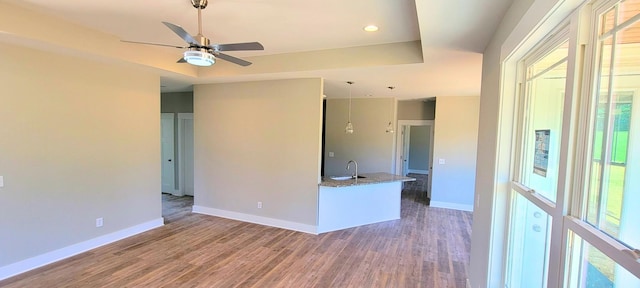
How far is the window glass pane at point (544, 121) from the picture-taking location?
4.59 feet

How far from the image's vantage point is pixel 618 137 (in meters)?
0.92

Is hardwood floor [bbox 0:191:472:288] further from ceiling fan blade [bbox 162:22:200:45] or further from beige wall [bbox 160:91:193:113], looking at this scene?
beige wall [bbox 160:91:193:113]

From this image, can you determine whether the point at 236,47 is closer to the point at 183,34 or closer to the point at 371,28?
the point at 183,34

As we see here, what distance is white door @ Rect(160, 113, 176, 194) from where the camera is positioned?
7002 millimetres

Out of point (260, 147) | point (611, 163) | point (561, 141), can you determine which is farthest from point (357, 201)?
point (611, 163)

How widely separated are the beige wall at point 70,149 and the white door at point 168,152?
249cm

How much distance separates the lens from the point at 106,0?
2.52 m

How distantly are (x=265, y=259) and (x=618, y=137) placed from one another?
3.58 m

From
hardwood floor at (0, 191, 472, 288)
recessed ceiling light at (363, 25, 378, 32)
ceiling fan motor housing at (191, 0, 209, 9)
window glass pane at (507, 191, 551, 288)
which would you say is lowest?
hardwood floor at (0, 191, 472, 288)

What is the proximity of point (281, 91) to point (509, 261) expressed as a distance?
3796 mm

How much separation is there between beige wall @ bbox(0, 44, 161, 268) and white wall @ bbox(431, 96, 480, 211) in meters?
5.57

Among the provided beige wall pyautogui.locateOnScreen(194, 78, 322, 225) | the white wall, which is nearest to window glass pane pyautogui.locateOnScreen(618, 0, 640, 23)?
beige wall pyautogui.locateOnScreen(194, 78, 322, 225)

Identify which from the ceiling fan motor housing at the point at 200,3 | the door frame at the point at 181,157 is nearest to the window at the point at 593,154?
the ceiling fan motor housing at the point at 200,3

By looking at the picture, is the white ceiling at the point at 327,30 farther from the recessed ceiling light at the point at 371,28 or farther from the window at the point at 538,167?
the window at the point at 538,167
